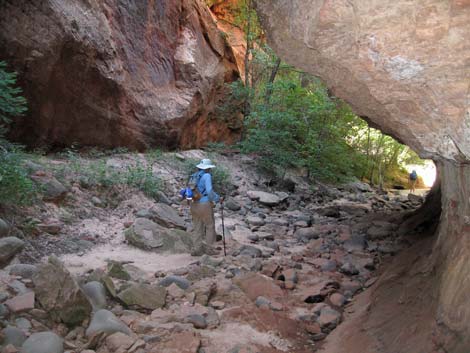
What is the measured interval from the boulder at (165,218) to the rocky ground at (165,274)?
0.07 feet

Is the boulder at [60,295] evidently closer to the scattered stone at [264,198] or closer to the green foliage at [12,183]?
the green foliage at [12,183]

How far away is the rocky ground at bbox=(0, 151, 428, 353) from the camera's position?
3.88 meters

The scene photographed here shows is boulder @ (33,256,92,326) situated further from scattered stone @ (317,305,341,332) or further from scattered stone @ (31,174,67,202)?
scattered stone @ (31,174,67,202)

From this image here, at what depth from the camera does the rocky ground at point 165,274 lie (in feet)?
12.7

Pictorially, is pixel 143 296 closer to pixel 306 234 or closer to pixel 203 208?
Result: pixel 203 208

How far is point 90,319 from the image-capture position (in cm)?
402

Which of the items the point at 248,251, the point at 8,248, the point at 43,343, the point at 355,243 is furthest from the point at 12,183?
the point at 355,243

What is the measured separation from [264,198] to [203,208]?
5.11m

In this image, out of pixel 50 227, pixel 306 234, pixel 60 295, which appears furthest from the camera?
pixel 306 234

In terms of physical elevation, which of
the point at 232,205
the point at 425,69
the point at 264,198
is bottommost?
the point at 232,205

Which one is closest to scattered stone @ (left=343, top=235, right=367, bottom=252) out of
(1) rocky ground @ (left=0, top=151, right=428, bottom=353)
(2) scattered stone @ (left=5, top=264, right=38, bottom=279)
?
(1) rocky ground @ (left=0, top=151, right=428, bottom=353)

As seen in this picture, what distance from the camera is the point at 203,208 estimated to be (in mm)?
6754

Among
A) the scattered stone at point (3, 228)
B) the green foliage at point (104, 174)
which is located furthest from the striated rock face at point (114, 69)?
the scattered stone at point (3, 228)

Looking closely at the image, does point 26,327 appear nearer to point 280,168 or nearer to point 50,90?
point 50,90
